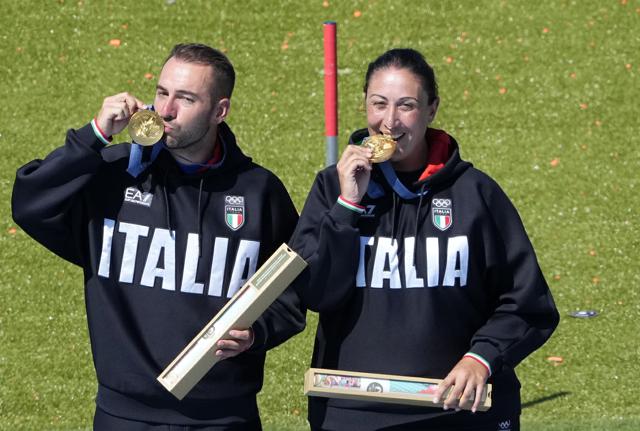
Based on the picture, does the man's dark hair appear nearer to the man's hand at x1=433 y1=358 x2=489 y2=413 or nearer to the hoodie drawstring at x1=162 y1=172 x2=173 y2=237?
the hoodie drawstring at x1=162 y1=172 x2=173 y2=237

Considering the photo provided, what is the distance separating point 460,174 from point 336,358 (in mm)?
881

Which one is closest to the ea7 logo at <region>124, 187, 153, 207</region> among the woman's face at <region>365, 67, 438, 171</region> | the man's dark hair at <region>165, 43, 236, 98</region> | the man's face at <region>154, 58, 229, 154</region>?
the man's face at <region>154, 58, 229, 154</region>

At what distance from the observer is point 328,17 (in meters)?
13.9

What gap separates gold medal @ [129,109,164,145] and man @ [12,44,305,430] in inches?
4.0

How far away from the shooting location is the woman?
535 cm

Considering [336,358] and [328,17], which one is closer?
[336,358]

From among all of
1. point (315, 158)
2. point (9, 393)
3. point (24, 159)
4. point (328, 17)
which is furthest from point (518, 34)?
point (9, 393)

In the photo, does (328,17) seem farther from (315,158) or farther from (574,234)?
(574,234)

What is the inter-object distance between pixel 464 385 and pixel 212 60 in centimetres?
169

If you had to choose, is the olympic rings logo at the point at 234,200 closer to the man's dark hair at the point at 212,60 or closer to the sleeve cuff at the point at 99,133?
the man's dark hair at the point at 212,60

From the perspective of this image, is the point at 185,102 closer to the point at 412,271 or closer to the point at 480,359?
the point at 412,271

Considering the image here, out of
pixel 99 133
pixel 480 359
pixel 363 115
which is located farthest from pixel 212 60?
pixel 363 115

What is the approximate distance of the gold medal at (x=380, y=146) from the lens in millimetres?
5340

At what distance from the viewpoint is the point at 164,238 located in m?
5.70
